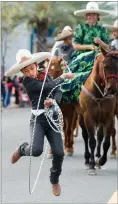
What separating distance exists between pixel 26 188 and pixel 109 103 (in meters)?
2.50

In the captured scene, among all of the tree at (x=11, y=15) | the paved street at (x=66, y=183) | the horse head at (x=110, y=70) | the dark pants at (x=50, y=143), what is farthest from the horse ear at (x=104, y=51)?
the tree at (x=11, y=15)

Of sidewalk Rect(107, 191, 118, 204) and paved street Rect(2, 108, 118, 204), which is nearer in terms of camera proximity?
sidewalk Rect(107, 191, 118, 204)

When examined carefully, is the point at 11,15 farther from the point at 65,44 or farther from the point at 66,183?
the point at 66,183

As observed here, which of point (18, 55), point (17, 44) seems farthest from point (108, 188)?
point (17, 44)

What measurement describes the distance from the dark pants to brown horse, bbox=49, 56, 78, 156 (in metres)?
6.43

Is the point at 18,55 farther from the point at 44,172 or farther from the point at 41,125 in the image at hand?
the point at 44,172

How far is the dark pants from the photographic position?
10.3m

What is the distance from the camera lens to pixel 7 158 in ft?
55.7

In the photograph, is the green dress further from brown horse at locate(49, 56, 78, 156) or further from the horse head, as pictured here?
the horse head

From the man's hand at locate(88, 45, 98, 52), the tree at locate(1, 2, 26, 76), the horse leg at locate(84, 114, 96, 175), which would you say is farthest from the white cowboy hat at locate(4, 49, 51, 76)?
the tree at locate(1, 2, 26, 76)

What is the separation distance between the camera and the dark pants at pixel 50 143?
10266 mm

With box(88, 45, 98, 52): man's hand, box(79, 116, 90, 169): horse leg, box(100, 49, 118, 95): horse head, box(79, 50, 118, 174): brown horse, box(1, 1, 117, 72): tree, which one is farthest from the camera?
box(1, 1, 117, 72): tree

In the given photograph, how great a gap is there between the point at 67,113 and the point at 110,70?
4.40m

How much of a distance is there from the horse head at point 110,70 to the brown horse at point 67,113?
3.55 metres
